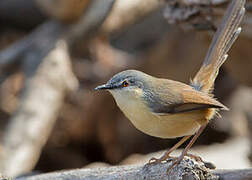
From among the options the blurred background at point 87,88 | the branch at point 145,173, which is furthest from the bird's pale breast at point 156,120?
the blurred background at point 87,88

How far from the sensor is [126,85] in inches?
153

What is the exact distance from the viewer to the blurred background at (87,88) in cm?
656

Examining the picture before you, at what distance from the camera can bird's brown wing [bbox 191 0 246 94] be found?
4.24 metres

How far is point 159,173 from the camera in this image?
3.68 meters

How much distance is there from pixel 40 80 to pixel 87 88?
2061 millimetres

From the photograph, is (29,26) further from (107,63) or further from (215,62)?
(215,62)

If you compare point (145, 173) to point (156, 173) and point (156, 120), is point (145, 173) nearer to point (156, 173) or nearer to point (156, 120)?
point (156, 173)

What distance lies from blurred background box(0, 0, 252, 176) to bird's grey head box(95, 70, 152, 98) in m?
1.80

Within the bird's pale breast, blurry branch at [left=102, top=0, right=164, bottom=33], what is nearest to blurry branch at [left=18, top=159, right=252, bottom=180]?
the bird's pale breast

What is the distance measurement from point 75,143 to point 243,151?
2828 millimetres

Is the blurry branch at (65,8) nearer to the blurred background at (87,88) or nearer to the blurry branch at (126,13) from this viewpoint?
the blurred background at (87,88)

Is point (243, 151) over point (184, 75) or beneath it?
beneath

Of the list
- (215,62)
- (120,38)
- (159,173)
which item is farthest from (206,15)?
(120,38)

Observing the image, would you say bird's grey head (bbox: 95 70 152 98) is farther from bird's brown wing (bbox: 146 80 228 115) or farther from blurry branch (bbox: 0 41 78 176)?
blurry branch (bbox: 0 41 78 176)
